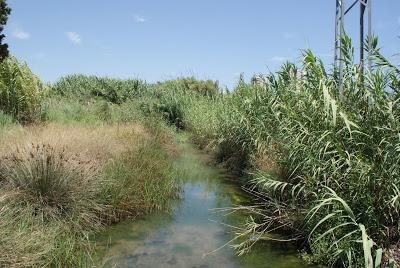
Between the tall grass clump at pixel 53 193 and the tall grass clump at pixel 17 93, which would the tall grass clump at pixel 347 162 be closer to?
the tall grass clump at pixel 53 193

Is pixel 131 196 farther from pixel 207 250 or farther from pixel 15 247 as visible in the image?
pixel 15 247

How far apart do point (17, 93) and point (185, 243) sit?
792 centimetres

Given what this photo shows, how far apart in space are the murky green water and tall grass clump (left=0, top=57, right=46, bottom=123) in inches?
230

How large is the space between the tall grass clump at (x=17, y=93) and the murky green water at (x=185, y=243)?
19.2 feet

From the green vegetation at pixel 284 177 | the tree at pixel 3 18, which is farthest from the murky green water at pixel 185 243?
the tree at pixel 3 18

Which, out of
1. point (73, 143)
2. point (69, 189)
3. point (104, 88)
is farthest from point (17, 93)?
point (104, 88)

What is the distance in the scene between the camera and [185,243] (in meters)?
6.14

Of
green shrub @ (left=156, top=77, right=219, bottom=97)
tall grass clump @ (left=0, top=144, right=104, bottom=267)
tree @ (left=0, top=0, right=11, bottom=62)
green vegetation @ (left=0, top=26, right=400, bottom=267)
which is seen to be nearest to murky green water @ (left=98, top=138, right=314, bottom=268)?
green vegetation @ (left=0, top=26, right=400, bottom=267)

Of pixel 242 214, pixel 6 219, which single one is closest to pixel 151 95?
pixel 242 214

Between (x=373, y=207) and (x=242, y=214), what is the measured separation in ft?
11.0

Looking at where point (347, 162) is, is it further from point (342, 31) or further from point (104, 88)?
point (104, 88)

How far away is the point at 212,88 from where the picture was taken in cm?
2680

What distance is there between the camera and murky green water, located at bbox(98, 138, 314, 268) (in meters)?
5.44

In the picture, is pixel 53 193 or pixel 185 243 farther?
pixel 185 243
